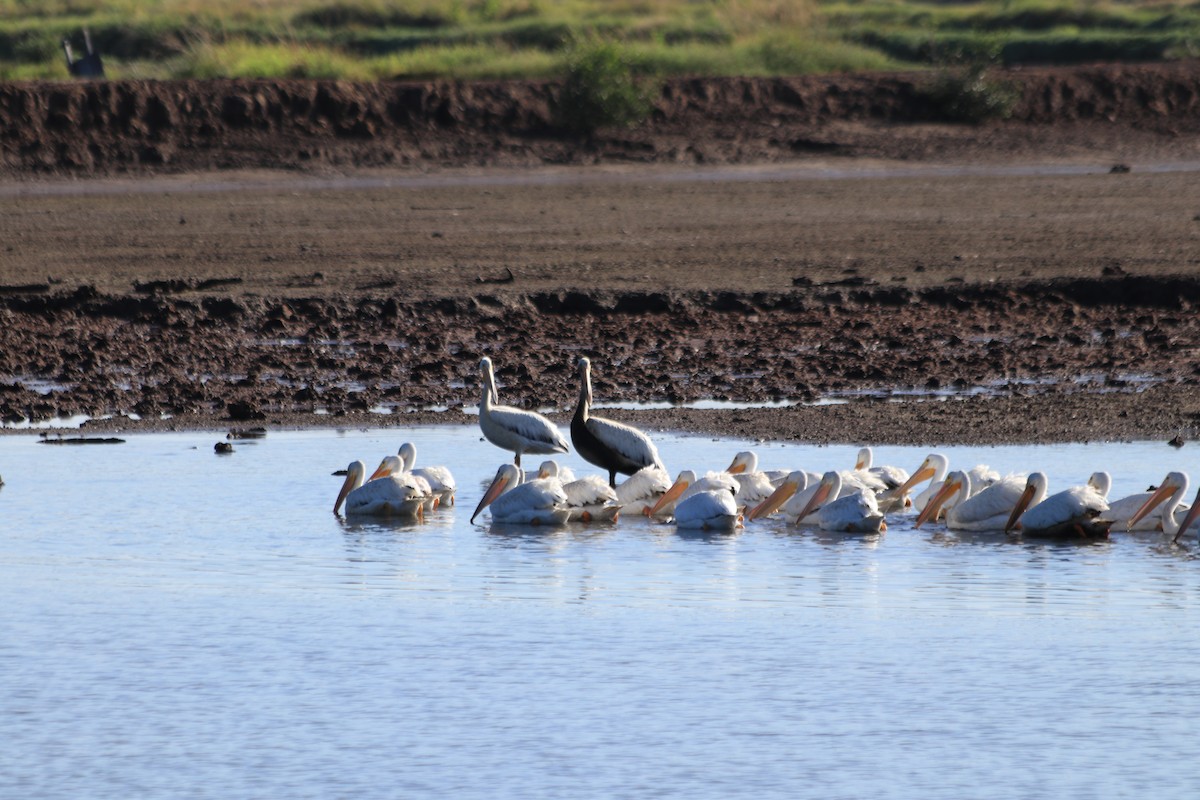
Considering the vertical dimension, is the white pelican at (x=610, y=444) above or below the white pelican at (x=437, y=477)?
above

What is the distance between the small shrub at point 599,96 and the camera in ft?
87.6

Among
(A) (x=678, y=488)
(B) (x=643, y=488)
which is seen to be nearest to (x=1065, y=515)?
(A) (x=678, y=488)

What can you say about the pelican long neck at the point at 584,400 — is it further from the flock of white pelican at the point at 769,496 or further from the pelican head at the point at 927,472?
the pelican head at the point at 927,472

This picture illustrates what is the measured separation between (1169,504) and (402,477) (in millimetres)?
3916

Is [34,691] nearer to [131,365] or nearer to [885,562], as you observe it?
[885,562]

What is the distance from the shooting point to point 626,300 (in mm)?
16938

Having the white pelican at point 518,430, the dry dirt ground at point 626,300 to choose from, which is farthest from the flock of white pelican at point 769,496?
the dry dirt ground at point 626,300

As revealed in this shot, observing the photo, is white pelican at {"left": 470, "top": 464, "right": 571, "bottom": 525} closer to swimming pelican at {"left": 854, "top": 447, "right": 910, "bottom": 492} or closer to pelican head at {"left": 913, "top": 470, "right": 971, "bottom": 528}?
swimming pelican at {"left": 854, "top": 447, "right": 910, "bottom": 492}

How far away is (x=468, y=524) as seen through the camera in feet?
34.7

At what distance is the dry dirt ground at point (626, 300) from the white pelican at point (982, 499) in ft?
7.13

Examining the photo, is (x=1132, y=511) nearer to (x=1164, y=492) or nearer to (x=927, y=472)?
(x=1164, y=492)

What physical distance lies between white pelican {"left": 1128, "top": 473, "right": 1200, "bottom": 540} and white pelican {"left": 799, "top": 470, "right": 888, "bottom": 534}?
1.30m

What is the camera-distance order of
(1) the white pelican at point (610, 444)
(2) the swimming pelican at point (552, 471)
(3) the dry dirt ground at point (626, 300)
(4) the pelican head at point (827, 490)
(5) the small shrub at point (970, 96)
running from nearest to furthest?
(4) the pelican head at point (827, 490) < (2) the swimming pelican at point (552, 471) < (1) the white pelican at point (610, 444) < (3) the dry dirt ground at point (626, 300) < (5) the small shrub at point (970, 96)

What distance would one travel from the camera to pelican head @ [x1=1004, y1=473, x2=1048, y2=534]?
991cm
